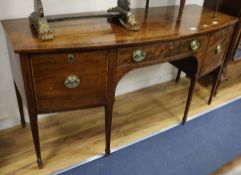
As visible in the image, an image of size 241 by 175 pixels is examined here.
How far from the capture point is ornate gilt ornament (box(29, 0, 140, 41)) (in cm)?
100

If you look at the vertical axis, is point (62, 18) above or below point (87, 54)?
above

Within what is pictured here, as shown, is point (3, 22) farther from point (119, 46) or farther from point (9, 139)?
point (9, 139)

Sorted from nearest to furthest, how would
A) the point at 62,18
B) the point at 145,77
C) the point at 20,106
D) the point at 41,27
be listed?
the point at 41,27, the point at 62,18, the point at 20,106, the point at 145,77

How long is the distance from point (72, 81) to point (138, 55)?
326 mm

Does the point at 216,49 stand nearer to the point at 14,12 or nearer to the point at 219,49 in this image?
the point at 219,49

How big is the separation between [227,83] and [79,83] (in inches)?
64.2

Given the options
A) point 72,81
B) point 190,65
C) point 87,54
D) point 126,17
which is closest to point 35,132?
point 72,81

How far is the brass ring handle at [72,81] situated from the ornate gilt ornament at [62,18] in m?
0.18

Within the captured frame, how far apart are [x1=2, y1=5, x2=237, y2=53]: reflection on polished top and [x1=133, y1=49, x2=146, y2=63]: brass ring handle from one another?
6 centimetres

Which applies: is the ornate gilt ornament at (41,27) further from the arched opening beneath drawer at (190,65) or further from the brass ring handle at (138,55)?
the arched opening beneath drawer at (190,65)

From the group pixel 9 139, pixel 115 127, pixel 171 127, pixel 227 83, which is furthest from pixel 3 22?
pixel 227 83

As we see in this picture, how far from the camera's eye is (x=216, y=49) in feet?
5.05

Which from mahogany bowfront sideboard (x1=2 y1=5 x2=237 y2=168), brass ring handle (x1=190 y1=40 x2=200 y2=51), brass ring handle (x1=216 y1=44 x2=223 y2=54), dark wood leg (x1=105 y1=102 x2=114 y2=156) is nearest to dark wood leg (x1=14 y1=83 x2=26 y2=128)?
mahogany bowfront sideboard (x1=2 y1=5 x2=237 y2=168)

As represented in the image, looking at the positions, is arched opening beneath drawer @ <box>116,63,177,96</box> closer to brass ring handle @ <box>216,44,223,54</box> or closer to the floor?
the floor
